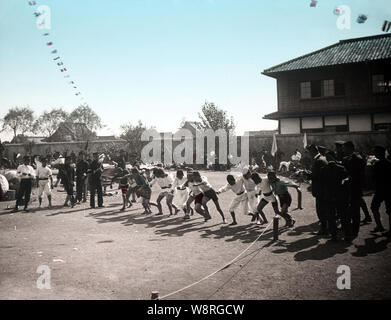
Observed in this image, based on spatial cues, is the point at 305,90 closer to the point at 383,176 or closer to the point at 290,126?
the point at 290,126

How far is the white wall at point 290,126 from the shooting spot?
23.9m

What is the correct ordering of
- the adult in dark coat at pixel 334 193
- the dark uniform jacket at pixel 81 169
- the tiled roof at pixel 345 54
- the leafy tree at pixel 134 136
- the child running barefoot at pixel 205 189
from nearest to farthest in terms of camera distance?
the adult in dark coat at pixel 334 193
the child running barefoot at pixel 205 189
the dark uniform jacket at pixel 81 169
the tiled roof at pixel 345 54
the leafy tree at pixel 134 136

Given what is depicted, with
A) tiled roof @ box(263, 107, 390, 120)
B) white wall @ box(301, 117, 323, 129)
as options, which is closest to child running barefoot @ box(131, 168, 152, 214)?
tiled roof @ box(263, 107, 390, 120)

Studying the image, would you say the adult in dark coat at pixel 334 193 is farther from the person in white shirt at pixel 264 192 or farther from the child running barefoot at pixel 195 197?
the child running barefoot at pixel 195 197

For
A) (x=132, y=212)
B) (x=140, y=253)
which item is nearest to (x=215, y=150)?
(x=132, y=212)

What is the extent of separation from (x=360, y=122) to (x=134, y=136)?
71.5ft

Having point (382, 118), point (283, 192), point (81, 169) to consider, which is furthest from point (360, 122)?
point (81, 169)

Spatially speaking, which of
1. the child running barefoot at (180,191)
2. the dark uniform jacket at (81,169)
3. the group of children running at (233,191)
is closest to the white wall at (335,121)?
the group of children running at (233,191)

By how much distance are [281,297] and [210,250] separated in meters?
2.53

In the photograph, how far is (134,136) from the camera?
3450cm

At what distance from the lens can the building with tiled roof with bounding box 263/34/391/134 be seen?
2184 cm

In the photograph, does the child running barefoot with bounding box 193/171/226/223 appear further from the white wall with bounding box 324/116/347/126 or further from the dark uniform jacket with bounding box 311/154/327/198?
the white wall with bounding box 324/116/347/126

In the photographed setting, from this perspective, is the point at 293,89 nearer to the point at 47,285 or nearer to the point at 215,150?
the point at 215,150

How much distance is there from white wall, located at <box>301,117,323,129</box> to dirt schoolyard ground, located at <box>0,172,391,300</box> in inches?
597
